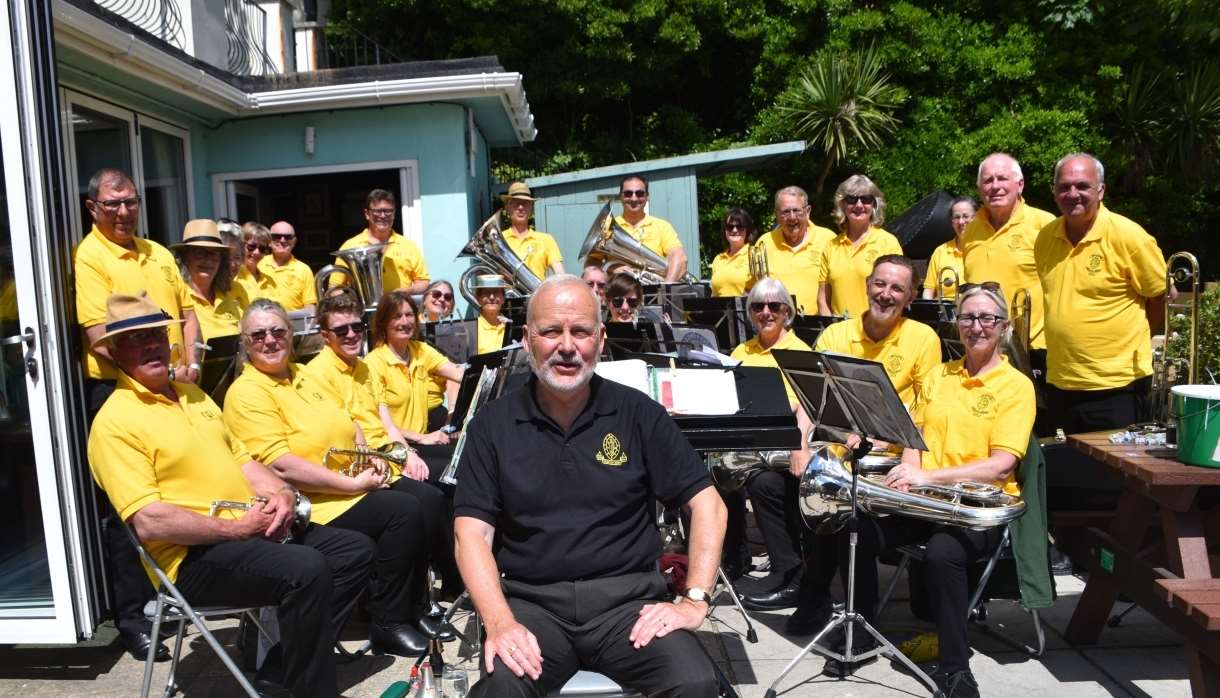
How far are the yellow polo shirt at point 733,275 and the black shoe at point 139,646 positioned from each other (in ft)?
14.7

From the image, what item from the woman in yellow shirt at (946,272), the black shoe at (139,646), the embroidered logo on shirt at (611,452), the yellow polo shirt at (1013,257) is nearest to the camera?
the embroidered logo on shirt at (611,452)

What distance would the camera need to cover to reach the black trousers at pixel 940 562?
148 inches

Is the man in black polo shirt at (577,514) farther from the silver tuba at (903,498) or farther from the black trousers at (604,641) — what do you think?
the silver tuba at (903,498)

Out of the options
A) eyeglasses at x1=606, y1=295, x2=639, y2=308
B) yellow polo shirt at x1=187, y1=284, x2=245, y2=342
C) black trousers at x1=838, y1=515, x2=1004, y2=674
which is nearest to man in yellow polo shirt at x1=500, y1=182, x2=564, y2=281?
eyeglasses at x1=606, y1=295, x2=639, y2=308

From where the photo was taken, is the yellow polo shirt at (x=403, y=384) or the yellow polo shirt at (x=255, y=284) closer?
the yellow polo shirt at (x=403, y=384)

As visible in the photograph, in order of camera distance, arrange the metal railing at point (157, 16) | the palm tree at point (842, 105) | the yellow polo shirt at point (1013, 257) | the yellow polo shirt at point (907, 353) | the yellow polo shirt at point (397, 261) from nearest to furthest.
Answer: the yellow polo shirt at point (907, 353), the yellow polo shirt at point (1013, 257), the yellow polo shirt at point (397, 261), the metal railing at point (157, 16), the palm tree at point (842, 105)

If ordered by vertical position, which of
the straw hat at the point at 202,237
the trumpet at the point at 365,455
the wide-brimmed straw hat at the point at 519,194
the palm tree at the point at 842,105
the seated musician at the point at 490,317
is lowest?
the trumpet at the point at 365,455

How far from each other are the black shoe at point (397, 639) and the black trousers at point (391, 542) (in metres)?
0.03

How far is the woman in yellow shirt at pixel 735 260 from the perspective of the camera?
7.33 m

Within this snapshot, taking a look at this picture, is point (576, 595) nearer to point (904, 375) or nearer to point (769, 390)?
point (769, 390)

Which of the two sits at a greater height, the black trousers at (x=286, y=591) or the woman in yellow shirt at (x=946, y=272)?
the woman in yellow shirt at (x=946, y=272)

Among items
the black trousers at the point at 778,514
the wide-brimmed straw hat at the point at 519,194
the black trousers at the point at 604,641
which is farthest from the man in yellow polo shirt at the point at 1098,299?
the wide-brimmed straw hat at the point at 519,194

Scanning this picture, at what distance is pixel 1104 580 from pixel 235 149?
892 centimetres

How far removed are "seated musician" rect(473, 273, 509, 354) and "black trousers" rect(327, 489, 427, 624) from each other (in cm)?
193
